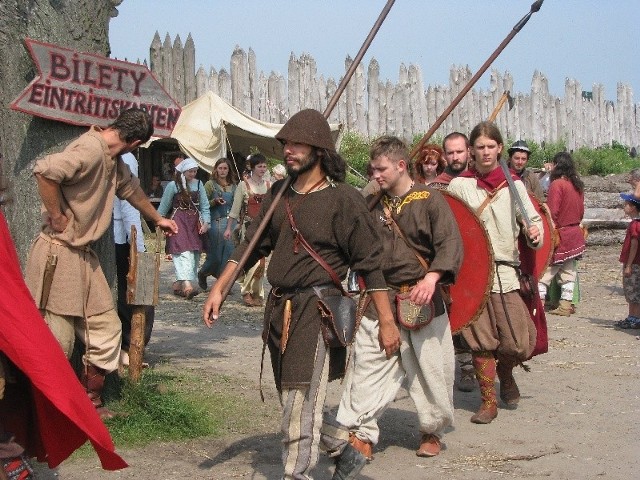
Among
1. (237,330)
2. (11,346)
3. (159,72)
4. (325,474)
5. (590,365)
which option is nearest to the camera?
(11,346)

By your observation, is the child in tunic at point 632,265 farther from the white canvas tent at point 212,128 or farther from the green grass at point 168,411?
the white canvas tent at point 212,128

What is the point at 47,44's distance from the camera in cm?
635

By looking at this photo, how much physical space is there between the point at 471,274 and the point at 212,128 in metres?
10.9

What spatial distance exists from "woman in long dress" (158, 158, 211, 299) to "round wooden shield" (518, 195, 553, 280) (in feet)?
17.7

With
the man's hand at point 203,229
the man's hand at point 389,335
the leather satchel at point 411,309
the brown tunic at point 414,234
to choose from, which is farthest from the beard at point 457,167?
the man's hand at point 203,229

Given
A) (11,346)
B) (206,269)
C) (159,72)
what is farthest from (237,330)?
(159,72)

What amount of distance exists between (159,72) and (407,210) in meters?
13.2

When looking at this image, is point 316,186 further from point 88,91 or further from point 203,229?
point 203,229

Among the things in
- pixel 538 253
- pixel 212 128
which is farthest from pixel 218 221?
pixel 538 253

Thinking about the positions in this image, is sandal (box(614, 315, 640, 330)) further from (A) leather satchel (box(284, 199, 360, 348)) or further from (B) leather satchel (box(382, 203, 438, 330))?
(A) leather satchel (box(284, 199, 360, 348))

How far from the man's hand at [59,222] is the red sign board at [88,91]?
758mm

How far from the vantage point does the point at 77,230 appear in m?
6.00

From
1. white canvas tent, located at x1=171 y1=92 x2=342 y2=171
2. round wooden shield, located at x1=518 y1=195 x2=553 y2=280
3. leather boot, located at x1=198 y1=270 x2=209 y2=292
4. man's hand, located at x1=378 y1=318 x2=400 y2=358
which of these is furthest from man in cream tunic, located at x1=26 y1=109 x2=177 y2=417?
white canvas tent, located at x1=171 y1=92 x2=342 y2=171

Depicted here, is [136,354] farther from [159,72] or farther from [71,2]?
[159,72]
